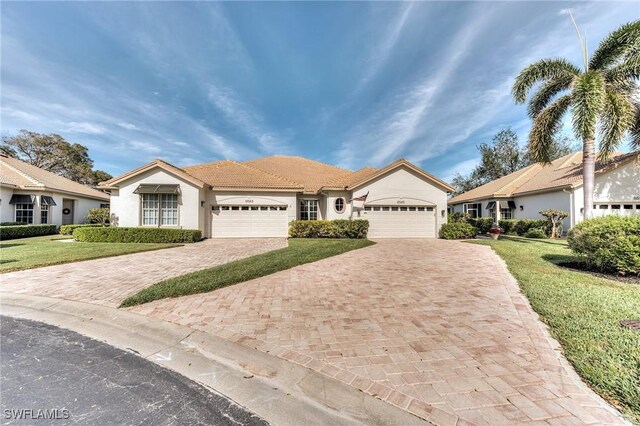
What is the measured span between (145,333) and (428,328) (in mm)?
4283

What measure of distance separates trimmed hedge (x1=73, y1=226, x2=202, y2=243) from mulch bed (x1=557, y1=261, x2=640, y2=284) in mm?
16232

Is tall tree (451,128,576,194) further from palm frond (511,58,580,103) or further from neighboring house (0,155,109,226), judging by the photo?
neighboring house (0,155,109,226)

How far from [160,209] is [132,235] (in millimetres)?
2084

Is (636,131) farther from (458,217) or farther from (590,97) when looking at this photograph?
(458,217)

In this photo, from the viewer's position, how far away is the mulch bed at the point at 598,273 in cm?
645

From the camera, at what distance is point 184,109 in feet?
60.2

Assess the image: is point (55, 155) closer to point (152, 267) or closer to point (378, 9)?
point (152, 267)

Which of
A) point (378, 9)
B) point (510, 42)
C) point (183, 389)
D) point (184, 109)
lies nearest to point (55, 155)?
point (184, 109)

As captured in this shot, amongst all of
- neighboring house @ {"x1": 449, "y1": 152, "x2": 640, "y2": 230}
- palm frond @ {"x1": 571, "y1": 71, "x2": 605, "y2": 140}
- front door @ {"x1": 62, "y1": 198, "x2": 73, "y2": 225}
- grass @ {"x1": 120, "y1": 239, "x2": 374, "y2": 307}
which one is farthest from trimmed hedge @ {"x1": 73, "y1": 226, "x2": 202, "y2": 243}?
neighboring house @ {"x1": 449, "y1": 152, "x2": 640, "y2": 230}

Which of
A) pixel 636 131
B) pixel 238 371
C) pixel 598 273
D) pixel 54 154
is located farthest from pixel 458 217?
pixel 54 154

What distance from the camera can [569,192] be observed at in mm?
15875

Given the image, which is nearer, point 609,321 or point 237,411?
point 237,411

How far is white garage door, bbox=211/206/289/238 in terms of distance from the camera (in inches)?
658

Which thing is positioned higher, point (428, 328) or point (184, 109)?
point (184, 109)
